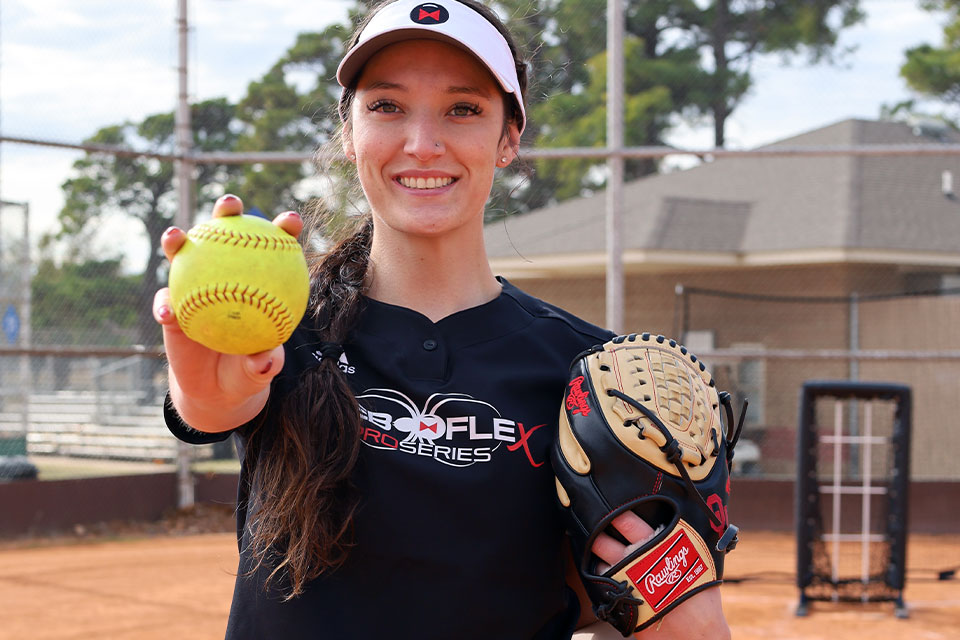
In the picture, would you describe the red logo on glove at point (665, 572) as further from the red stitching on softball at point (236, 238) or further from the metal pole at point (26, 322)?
the metal pole at point (26, 322)

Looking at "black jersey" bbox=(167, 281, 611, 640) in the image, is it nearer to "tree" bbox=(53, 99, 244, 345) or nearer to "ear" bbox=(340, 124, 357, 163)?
"ear" bbox=(340, 124, 357, 163)

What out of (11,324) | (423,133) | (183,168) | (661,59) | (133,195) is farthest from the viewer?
(661,59)

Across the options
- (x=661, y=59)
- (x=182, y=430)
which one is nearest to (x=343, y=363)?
(x=182, y=430)

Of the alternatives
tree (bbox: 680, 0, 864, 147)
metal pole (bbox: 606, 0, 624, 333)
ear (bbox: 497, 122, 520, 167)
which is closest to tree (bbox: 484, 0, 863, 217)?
tree (bbox: 680, 0, 864, 147)

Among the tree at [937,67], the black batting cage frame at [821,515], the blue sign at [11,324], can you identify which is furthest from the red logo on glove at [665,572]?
the tree at [937,67]

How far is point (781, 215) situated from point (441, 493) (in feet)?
34.5

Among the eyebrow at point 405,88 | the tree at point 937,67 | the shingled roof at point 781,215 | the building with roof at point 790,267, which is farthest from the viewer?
the tree at point 937,67

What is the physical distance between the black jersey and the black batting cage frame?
4.17 meters

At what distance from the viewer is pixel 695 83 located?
383 inches

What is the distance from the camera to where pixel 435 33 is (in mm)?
1483

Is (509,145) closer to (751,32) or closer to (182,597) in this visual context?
(182,597)

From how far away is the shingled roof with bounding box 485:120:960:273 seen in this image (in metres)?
10.5

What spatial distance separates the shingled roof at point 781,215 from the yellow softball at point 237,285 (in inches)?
362

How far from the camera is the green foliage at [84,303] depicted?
8023 millimetres
